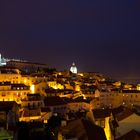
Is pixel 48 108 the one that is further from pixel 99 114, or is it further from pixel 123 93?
pixel 123 93

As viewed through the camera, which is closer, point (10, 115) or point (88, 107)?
point (10, 115)

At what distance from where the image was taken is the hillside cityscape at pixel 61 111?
25.2 meters

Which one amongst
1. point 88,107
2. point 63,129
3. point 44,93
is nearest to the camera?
point 63,129

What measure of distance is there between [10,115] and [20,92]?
862 inches

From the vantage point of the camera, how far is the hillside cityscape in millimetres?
25164

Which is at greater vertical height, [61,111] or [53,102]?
[53,102]

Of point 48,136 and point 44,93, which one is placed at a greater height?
point 44,93

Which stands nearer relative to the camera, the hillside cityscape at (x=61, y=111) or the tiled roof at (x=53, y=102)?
the hillside cityscape at (x=61, y=111)

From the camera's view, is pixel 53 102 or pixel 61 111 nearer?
pixel 61 111

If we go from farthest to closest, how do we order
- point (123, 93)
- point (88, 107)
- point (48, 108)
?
point (123, 93) → point (88, 107) → point (48, 108)

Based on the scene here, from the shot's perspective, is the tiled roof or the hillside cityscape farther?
the tiled roof

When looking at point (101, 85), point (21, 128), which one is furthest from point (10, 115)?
point (101, 85)

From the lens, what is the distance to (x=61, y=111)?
48062mm

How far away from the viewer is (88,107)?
5409 cm
